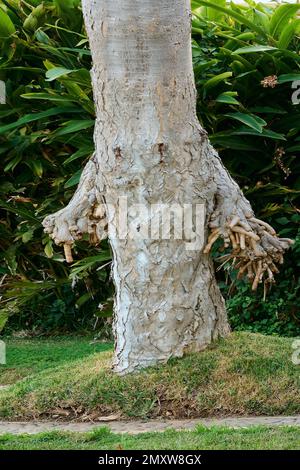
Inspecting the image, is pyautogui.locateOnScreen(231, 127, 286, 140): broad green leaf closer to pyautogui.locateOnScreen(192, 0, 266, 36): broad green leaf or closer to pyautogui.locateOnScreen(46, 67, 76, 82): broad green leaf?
pyautogui.locateOnScreen(192, 0, 266, 36): broad green leaf

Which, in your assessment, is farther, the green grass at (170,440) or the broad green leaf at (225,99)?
the broad green leaf at (225,99)

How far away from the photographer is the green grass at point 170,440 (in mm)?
5281

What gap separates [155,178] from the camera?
668 centimetres

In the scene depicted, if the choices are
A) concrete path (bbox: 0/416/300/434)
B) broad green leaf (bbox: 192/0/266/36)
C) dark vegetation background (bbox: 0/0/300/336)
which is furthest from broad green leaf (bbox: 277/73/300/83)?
concrete path (bbox: 0/416/300/434)

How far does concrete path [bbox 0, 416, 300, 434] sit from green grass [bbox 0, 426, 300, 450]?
0.24 metres

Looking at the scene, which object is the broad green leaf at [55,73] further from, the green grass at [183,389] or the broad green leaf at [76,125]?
the green grass at [183,389]

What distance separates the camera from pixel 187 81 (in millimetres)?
6766

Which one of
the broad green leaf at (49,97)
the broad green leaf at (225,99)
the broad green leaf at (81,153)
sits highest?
the broad green leaf at (49,97)

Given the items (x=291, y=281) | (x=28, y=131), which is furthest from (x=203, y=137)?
(x=28, y=131)

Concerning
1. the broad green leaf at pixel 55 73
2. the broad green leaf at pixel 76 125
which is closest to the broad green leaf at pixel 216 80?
the broad green leaf at pixel 76 125

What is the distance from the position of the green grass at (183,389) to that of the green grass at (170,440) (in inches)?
23.4

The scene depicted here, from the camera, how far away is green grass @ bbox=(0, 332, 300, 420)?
6.40 meters

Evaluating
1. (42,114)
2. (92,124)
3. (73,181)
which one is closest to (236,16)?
(92,124)

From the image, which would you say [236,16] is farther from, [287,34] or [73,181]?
[73,181]
